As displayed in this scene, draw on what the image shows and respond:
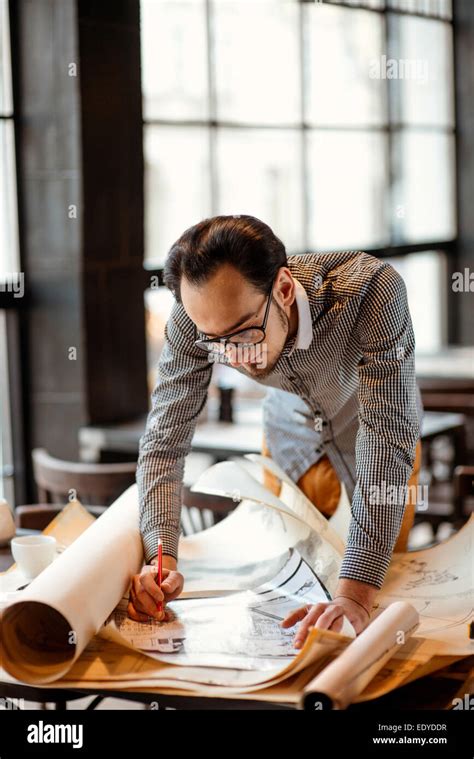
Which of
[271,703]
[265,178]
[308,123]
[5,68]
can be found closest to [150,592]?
[271,703]

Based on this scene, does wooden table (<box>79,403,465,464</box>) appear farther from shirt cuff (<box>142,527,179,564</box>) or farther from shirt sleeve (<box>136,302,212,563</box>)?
shirt cuff (<box>142,527,179,564</box>)

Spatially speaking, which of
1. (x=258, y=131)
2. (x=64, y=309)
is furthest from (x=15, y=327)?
(x=258, y=131)

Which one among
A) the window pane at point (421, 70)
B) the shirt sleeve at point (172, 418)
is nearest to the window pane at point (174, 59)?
the window pane at point (421, 70)

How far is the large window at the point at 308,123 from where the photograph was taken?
432 centimetres

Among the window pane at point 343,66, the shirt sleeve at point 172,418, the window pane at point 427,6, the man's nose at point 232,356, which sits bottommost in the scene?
the shirt sleeve at point 172,418

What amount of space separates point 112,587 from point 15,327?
8.32ft

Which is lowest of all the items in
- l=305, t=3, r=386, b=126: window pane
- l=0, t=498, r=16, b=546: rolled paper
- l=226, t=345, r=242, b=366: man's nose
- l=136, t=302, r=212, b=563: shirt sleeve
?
l=0, t=498, r=16, b=546: rolled paper

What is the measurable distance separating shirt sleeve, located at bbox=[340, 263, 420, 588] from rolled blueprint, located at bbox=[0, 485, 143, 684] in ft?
1.18

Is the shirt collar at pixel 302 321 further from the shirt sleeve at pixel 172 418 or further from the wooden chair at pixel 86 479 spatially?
the wooden chair at pixel 86 479

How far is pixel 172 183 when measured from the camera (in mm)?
4359

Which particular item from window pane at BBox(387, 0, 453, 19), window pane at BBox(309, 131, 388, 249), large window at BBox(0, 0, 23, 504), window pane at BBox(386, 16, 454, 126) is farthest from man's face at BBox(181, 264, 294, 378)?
window pane at BBox(387, 0, 453, 19)

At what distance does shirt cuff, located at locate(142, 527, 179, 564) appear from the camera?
1747 millimetres

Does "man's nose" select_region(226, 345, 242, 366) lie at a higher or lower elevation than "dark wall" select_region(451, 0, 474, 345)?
lower

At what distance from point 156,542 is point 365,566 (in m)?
0.37
